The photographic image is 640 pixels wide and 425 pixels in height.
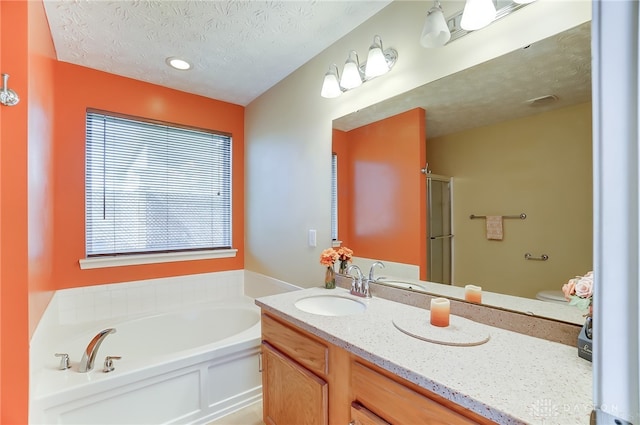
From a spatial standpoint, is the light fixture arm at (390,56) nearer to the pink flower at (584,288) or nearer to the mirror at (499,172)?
the mirror at (499,172)

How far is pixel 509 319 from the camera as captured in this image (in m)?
1.15

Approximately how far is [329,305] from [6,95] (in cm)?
175

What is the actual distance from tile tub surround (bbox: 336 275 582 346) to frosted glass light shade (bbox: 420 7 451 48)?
1.10 metres

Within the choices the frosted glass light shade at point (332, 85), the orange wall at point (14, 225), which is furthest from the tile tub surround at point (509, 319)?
the orange wall at point (14, 225)

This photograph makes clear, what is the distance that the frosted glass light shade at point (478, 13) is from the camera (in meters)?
1.15

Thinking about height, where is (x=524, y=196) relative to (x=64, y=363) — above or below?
above

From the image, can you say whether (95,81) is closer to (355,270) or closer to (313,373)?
(355,270)

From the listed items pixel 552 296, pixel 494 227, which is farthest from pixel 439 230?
pixel 552 296

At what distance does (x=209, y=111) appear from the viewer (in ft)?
9.34

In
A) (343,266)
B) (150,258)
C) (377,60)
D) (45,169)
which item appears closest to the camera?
(377,60)

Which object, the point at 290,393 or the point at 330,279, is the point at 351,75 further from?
the point at 290,393

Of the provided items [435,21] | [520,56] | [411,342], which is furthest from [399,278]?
[435,21]

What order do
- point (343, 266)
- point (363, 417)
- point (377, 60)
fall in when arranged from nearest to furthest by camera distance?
1. point (363, 417)
2. point (377, 60)
3. point (343, 266)

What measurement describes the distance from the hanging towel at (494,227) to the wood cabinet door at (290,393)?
0.92 m
